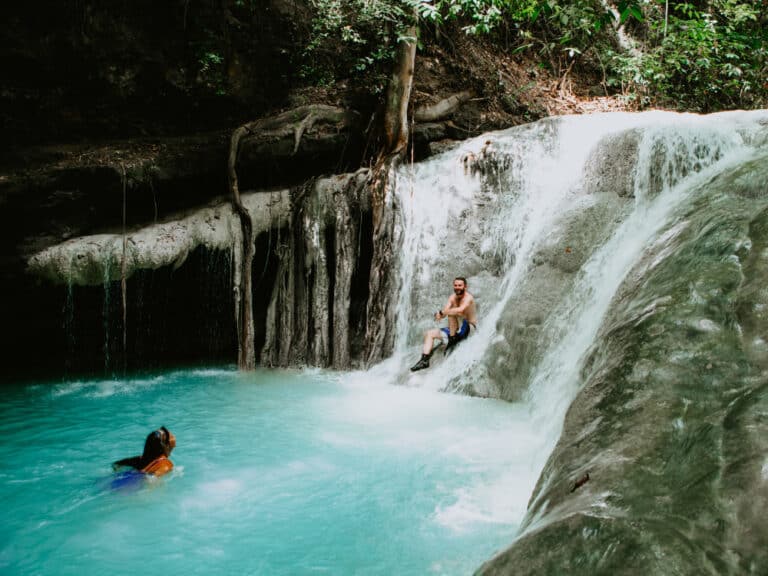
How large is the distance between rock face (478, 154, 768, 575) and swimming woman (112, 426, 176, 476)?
309 centimetres

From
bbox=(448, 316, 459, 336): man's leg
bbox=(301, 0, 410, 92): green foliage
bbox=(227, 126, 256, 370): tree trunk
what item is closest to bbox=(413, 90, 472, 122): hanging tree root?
bbox=(301, 0, 410, 92): green foliage

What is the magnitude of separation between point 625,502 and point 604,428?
0.61 meters

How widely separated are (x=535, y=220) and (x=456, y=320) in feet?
6.24

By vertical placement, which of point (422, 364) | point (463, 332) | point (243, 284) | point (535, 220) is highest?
point (535, 220)

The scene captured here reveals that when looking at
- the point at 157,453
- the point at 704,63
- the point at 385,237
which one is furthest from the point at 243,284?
the point at 704,63

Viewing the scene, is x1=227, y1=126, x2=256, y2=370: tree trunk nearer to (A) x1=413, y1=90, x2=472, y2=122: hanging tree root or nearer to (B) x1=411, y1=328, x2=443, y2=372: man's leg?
(B) x1=411, y1=328, x2=443, y2=372: man's leg

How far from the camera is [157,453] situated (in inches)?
180

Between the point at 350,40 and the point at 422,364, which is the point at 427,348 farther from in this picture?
the point at 350,40

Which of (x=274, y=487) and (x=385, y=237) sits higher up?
(x=385, y=237)

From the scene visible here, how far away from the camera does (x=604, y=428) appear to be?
263 cm

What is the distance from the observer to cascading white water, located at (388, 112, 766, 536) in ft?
20.5

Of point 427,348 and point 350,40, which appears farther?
point 350,40

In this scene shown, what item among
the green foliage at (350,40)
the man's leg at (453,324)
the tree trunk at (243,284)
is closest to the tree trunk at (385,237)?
the green foliage at (350,40)

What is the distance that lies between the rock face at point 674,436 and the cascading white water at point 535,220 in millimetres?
1790
